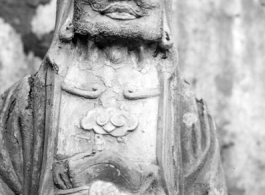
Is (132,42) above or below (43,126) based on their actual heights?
above

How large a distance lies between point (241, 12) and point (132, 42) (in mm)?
1404

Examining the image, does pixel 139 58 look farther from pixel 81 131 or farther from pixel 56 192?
pixel 56 192

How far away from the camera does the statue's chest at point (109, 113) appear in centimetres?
260

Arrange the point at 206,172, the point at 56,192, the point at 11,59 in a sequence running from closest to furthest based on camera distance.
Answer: the point at 56,192
the point at 206,172
the point at 11,59

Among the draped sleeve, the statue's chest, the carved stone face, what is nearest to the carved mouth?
the carved stone face

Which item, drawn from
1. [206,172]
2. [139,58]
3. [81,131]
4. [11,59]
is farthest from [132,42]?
[11,59]

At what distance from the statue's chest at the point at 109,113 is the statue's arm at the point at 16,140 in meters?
0.14

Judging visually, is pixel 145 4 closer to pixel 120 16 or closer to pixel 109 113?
pixel 120 16

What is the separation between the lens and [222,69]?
3910 millimetres

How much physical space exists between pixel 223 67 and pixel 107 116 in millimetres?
1407

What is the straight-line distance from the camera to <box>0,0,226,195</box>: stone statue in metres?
2.56

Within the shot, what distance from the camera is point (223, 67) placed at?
12.8ft

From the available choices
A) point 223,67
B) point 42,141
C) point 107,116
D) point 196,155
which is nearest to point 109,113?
point 107,116

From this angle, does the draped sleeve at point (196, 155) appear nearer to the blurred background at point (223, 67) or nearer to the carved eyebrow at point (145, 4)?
the carved eyebrow at point (145, 4)
